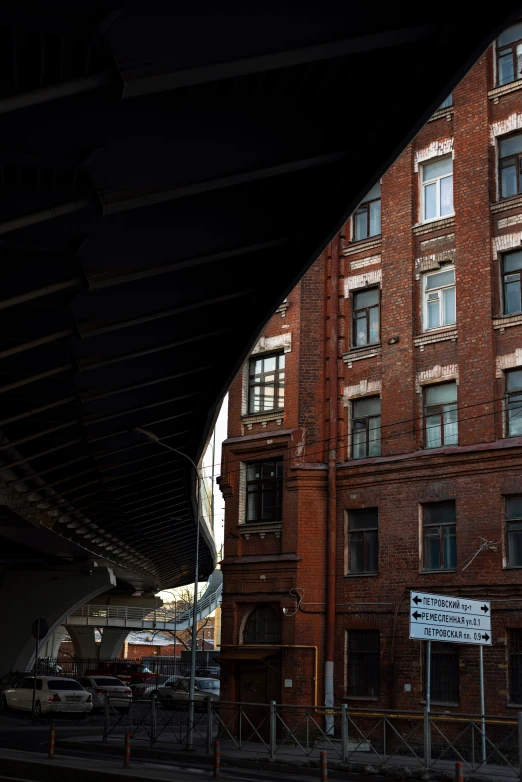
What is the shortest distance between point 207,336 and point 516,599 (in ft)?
44.0

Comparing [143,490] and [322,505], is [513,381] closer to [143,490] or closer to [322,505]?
[322,505]

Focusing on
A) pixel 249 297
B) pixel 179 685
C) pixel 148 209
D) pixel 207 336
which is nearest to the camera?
pixel 148 209

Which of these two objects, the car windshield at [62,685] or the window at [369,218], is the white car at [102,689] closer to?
the car windshield at [62,685]

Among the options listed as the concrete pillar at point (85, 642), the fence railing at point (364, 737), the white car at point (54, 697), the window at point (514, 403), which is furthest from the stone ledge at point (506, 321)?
the concrete pillar at point (85, 642)

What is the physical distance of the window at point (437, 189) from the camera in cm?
3231

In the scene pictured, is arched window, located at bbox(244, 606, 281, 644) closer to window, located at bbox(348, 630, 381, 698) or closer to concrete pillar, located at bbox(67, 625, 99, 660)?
window, located at bbox(348, 630, 381, 698)

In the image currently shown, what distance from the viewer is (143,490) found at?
37656 mm

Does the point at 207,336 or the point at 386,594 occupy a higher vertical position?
the point at 207,336

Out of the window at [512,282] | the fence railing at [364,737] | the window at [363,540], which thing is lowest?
the fence railing at [364,737]

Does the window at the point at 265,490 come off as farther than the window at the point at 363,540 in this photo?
Yes

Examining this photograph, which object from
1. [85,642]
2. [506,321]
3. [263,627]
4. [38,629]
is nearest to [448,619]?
[506,321]

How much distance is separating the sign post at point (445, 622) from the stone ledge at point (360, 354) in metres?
11.5

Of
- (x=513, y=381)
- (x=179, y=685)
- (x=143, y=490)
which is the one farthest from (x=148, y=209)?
(x=179, y=685)

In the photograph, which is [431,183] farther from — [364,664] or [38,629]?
Answer: [38,629]
